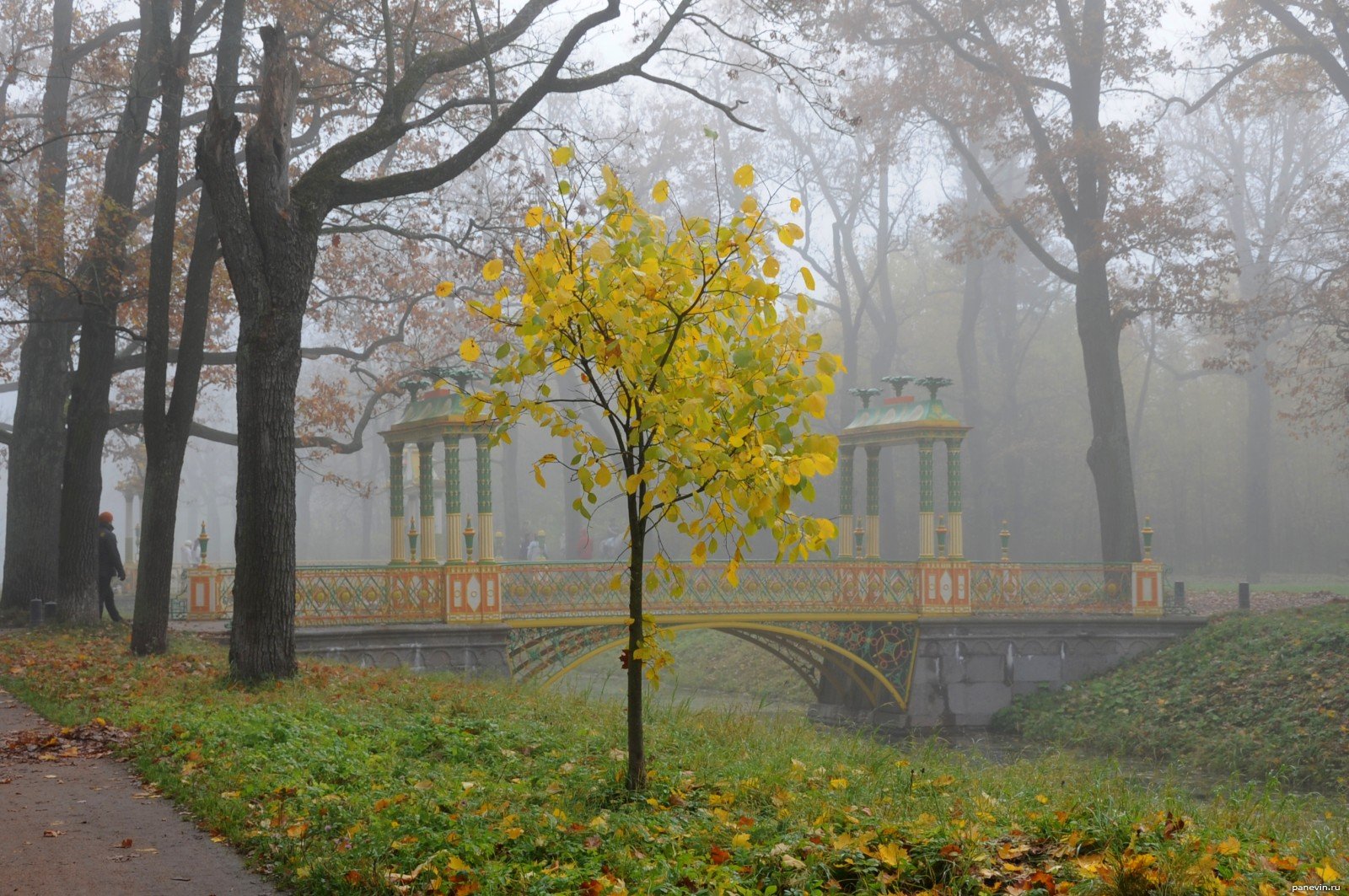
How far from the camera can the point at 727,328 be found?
18.7ft

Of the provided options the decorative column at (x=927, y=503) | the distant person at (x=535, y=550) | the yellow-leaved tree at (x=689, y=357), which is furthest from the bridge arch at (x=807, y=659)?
the yellow-leaved tree at (x=689, y=357)

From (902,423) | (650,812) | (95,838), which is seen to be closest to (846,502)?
(902,423)

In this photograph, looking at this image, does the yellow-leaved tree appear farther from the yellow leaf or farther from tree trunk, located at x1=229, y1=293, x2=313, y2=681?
tree trunk, located at x1=229, y1=293, x2=313, y2=681

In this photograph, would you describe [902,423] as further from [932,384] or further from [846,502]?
[846,502]

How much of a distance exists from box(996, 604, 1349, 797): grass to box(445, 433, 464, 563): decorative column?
9.42 metres

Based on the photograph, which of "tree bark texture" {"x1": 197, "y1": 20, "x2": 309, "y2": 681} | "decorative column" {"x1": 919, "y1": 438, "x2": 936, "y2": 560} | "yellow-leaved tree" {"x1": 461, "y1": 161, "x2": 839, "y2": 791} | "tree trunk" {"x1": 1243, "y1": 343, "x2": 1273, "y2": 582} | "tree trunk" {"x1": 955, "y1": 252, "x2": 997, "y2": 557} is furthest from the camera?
"tree trunk" {"x1": 955, "y1": 252, "x2": 997, "y2": 557}

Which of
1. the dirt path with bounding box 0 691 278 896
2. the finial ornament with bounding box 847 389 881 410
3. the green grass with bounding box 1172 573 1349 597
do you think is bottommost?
the dirt path with bounding box 0 691 278 896

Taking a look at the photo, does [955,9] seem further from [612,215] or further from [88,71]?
[612,215]

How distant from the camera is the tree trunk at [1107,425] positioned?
22.8 metres

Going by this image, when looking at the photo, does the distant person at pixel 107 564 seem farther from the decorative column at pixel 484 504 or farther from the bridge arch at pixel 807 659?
the bridge arch at pixel 807 659

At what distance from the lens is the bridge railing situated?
17.0 m

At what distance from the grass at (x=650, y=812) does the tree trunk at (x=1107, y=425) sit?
48.0 feet

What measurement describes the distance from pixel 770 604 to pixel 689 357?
1428 cm

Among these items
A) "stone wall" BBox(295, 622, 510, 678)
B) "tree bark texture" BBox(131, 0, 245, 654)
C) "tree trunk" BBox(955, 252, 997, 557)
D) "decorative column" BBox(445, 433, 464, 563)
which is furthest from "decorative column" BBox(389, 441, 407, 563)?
"tree trunk" BBox(955, 252, 997, 557)
